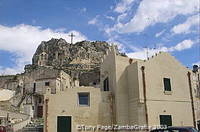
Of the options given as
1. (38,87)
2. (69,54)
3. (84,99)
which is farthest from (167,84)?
(69,54)

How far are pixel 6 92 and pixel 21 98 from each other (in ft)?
20.7

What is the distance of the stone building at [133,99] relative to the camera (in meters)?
25.1

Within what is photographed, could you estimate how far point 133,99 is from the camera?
2577cm

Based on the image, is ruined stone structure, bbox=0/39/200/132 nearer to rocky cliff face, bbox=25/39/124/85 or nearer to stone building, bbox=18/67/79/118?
stone building, bbox=18/67/79/118

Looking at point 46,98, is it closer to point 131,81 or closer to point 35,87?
point 131,81

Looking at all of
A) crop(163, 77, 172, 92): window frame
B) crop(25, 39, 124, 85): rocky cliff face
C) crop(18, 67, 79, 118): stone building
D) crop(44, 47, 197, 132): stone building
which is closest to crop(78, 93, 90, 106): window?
crop(44, 47, 197, 132): stone building

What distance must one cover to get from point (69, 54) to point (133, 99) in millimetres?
77370

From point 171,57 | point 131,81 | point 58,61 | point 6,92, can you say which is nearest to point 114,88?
point 131,81

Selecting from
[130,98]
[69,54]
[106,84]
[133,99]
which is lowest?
[133,99]

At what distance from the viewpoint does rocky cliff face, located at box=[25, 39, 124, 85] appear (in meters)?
92.5

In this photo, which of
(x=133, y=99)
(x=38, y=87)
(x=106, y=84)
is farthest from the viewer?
(x=38, y=87)

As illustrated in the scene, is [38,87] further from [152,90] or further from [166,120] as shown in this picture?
[166,120]

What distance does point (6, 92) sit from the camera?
5806 centimetres

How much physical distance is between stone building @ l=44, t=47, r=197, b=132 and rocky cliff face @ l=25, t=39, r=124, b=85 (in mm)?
59757
